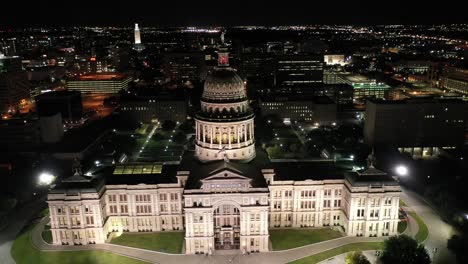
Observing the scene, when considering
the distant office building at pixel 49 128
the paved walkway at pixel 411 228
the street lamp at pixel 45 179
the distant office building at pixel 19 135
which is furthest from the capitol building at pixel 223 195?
the distant office building at pixel 19 135

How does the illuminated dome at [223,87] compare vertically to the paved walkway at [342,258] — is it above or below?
above

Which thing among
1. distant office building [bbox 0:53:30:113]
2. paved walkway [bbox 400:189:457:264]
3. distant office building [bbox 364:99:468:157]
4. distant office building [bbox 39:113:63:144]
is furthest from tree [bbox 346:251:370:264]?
distant office building [bbox 0:53:30:113]

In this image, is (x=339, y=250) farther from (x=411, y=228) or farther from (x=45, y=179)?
(x=45, y=179)

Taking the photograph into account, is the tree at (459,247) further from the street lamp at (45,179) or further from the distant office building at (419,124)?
the street lamp at (45,179)

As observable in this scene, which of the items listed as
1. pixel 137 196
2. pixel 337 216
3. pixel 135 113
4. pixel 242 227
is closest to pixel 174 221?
pixel 137 196

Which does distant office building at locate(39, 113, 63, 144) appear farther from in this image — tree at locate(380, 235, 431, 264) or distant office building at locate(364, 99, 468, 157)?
tree at locate(380, 235, 431, 264)

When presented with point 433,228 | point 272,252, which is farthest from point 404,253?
point 272,252
